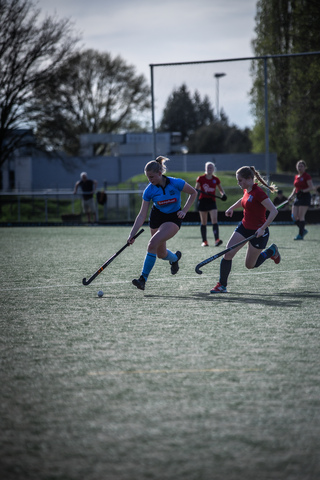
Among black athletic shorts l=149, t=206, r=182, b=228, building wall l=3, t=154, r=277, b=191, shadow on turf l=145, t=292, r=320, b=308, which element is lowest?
shadow on turf l=145, t=292, r=320, b=308

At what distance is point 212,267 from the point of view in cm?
1052

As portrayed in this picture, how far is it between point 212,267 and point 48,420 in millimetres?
7282

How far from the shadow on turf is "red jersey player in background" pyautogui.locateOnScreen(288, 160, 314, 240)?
304 inches

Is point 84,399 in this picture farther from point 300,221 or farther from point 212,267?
point 300,221

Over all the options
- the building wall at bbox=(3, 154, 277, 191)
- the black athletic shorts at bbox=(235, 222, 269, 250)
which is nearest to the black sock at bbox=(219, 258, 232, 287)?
the black athletic shorts at bbox=(235, 222, 269, 250)

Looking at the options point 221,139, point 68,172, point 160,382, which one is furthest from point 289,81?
point 68,172

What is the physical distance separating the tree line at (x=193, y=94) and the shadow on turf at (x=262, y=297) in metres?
11.6

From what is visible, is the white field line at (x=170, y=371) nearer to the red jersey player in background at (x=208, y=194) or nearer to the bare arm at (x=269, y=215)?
the bare arm at (x=269, y=215)

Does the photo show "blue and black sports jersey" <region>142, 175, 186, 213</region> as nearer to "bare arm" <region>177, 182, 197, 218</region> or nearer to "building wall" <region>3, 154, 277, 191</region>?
"bare arm" <region>177, 182, 197, 218</region>

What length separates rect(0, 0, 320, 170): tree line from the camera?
21.6 m

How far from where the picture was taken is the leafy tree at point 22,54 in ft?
91.5

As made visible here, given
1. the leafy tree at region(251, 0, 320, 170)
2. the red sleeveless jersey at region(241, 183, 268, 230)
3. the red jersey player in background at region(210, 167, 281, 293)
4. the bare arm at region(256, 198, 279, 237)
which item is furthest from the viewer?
the leafy tree at region(251, 0, 320, 170)

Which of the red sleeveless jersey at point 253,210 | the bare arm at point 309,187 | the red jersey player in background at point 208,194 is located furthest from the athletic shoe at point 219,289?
the bare arm at point 309,187

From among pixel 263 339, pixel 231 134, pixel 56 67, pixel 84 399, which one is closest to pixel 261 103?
pixel 231 134
